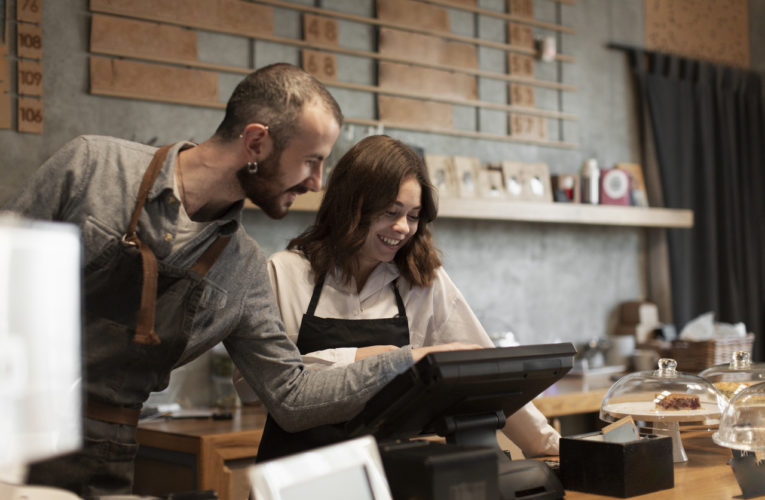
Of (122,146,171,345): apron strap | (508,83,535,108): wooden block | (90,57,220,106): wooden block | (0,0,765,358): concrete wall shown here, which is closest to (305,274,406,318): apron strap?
(122,146,171,345): apron strap

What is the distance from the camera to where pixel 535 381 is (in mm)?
1638

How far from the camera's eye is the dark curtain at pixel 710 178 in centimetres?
568

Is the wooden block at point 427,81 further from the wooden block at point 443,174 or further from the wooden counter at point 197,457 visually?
the wooden counter at point 197,457

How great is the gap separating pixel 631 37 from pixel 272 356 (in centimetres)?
448

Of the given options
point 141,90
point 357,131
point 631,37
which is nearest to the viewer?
point 141,90

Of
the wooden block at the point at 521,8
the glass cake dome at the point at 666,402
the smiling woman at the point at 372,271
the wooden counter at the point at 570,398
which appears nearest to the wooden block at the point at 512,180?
the wooden block at the point at 521,8

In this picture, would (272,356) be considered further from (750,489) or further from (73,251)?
(750,489)

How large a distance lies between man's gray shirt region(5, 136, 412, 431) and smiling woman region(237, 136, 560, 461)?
34cm

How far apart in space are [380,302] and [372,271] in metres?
0.10

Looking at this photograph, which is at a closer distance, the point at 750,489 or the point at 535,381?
the point at 535,381

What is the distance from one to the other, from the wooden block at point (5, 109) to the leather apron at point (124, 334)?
1.90m

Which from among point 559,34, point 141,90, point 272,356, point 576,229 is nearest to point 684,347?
point 576,229

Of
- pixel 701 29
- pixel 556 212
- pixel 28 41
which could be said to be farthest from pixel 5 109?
pixel 701 29

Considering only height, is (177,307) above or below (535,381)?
Answer: above
